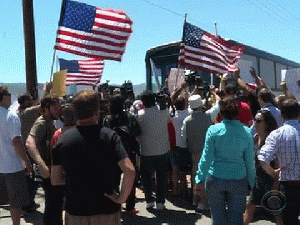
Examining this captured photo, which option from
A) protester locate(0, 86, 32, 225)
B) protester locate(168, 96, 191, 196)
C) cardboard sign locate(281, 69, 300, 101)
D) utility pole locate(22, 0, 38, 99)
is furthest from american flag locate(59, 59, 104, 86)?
protester locate(0, 86, 32, 225)

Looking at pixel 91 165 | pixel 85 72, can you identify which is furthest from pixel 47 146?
pixel 85 72

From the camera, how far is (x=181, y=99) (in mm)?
6273

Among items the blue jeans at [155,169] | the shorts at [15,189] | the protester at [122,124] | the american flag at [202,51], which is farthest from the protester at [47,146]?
the american flag at [202,51]

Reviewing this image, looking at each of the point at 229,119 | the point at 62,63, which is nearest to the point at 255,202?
the point at 229,119

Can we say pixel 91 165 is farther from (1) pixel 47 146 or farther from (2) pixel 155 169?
(2) pixel 155 169

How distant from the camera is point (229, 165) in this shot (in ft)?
11.7

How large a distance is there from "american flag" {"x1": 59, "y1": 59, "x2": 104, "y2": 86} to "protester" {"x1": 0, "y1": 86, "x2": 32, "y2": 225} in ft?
29.0

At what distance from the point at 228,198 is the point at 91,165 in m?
1.60

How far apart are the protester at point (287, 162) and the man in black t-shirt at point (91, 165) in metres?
1.54

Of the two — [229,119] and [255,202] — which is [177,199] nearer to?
[255,202]

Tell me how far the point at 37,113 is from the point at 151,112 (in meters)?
1.86

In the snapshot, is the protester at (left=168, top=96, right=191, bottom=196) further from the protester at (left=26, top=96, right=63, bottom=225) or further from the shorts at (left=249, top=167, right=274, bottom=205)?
the protester at (left=26, top=96, right=63, bottom=225)

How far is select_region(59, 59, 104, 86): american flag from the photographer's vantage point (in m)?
13.4

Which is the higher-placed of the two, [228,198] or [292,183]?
[292,183]
